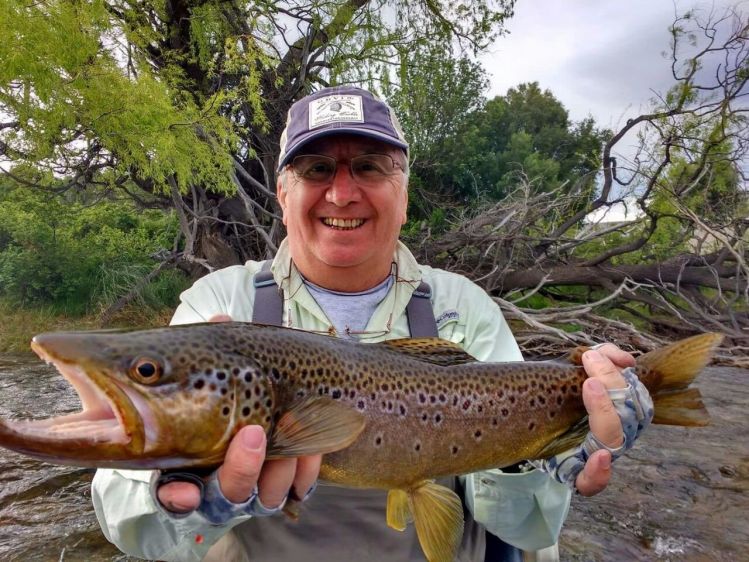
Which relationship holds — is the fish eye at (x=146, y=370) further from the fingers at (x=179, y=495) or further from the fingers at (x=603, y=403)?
the fingers at (x=603, y=403)

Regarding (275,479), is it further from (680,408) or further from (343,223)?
(680,408)

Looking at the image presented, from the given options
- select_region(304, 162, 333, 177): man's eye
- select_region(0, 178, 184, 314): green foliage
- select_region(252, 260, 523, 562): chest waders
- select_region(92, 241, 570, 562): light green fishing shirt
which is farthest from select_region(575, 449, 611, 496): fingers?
select_region(0, 178, 184, 314): green foliage

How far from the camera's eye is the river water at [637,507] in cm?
419

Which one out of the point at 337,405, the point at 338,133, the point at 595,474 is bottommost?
the point at 595,474

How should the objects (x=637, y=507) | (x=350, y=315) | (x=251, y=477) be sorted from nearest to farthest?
(x=251, y=477) → (x=350, y=315) → (x=637, y=507)

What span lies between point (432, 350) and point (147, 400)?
1.19 meters

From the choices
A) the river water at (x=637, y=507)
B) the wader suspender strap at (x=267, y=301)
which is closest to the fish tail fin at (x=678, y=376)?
the wader suspender strap at (x=267, y=301)

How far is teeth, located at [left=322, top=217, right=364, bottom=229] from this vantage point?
110 inches

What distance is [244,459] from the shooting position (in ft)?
5.68

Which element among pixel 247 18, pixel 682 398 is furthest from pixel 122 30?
pixel 682 398

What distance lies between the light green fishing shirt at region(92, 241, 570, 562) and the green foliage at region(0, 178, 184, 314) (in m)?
10.7

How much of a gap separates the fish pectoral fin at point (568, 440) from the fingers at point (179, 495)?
1.39 metres

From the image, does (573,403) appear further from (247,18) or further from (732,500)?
(247,18)

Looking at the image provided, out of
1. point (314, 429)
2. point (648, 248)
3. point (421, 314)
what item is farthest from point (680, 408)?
point (648, 248)
